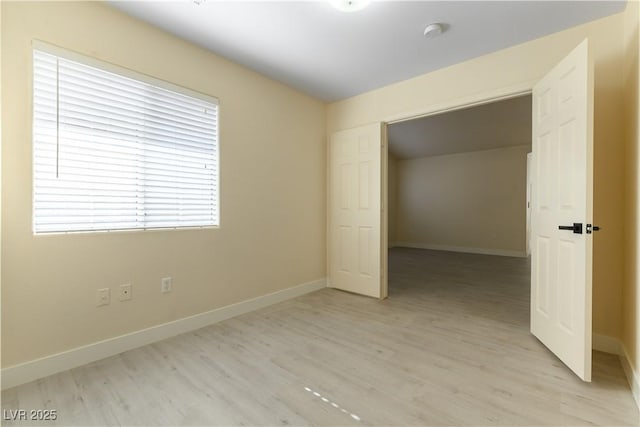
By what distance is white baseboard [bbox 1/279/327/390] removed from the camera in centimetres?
175

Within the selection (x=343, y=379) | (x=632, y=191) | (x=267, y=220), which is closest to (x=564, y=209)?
(x=632, y=191)

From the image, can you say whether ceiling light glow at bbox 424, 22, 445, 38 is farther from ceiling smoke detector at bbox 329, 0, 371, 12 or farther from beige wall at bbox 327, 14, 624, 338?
beige wall at bbox 327, 14, 624, 338

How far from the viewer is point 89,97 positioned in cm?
203

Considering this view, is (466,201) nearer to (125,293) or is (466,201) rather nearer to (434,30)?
(434,30)

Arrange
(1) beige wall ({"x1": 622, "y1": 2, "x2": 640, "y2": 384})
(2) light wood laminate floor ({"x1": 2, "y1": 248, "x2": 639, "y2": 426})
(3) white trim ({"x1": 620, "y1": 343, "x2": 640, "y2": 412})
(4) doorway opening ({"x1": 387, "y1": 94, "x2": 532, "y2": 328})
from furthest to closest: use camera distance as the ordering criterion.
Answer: (4) doorway opening ({"x1": 387, "y1": 94, "x2": 532, "y2": 328}) → (1) beige wall ({"x1": 622, "y1": 2, "x2": 640, "y2": 384}) → (3) white trim ({"x1": 620, "y1": 343, "x2": 640, "y2": 412}) → (2) light wood laminate floor ({"x1": 2, "y1": 248, "x2": 639, "y2": 426})

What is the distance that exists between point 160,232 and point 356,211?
2.22m

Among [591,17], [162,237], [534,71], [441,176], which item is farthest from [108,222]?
[441,176]

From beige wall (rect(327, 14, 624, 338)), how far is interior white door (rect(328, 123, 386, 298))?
117cm

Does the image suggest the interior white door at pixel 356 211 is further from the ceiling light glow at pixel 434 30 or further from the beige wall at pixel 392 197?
the beige wall at pixel 392 197

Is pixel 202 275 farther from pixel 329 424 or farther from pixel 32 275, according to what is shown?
pixel 329 424

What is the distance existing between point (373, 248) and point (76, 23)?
330 cm

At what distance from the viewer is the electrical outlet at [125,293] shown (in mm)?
2162

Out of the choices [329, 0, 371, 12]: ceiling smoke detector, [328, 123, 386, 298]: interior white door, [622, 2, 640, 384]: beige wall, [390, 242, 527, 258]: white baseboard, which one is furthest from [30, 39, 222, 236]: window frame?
[390, 242, 527, 258]: white baseboard

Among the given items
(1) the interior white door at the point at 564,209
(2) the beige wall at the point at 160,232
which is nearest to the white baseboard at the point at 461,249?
(1) the interior white door at the point at 564,209
